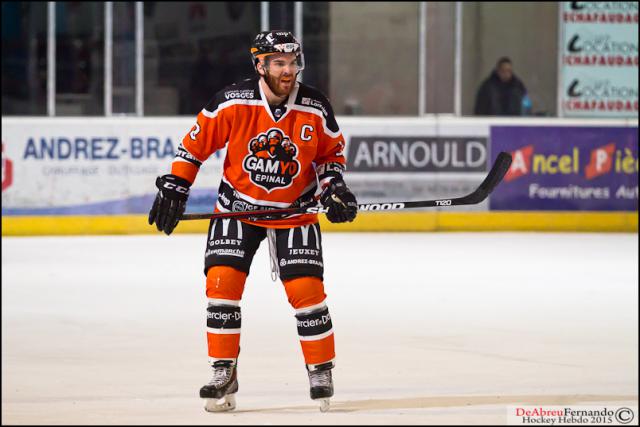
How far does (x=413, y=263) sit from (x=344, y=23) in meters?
4.89

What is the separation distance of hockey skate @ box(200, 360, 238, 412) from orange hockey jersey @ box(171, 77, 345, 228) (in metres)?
0.51

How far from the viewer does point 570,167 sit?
12.9 meters

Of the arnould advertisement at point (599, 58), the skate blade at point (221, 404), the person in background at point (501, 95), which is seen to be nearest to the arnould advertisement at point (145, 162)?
the person in background at point (501, 95)

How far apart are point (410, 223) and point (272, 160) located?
812cm

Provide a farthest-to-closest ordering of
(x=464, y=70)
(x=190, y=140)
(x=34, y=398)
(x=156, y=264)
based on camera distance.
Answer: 1. (x=464, y=70)
2. (x=156, y=264)
3. (x=34, y=398)
4. (x=190, y=140)

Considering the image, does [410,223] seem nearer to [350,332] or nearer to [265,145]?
[350,332]

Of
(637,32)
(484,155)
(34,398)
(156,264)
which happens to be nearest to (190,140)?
(34,398)

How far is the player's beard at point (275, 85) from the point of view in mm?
4562

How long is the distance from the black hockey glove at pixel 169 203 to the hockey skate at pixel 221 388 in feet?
1.65

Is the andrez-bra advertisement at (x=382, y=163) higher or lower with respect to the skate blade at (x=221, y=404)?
higher

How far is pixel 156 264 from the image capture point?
33.3 feet

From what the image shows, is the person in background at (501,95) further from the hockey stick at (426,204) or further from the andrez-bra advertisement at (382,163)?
the hockey stick at (426,204)

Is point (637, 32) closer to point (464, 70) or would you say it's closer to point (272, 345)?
point (464, 70)

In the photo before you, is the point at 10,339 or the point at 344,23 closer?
the point at 10,339
